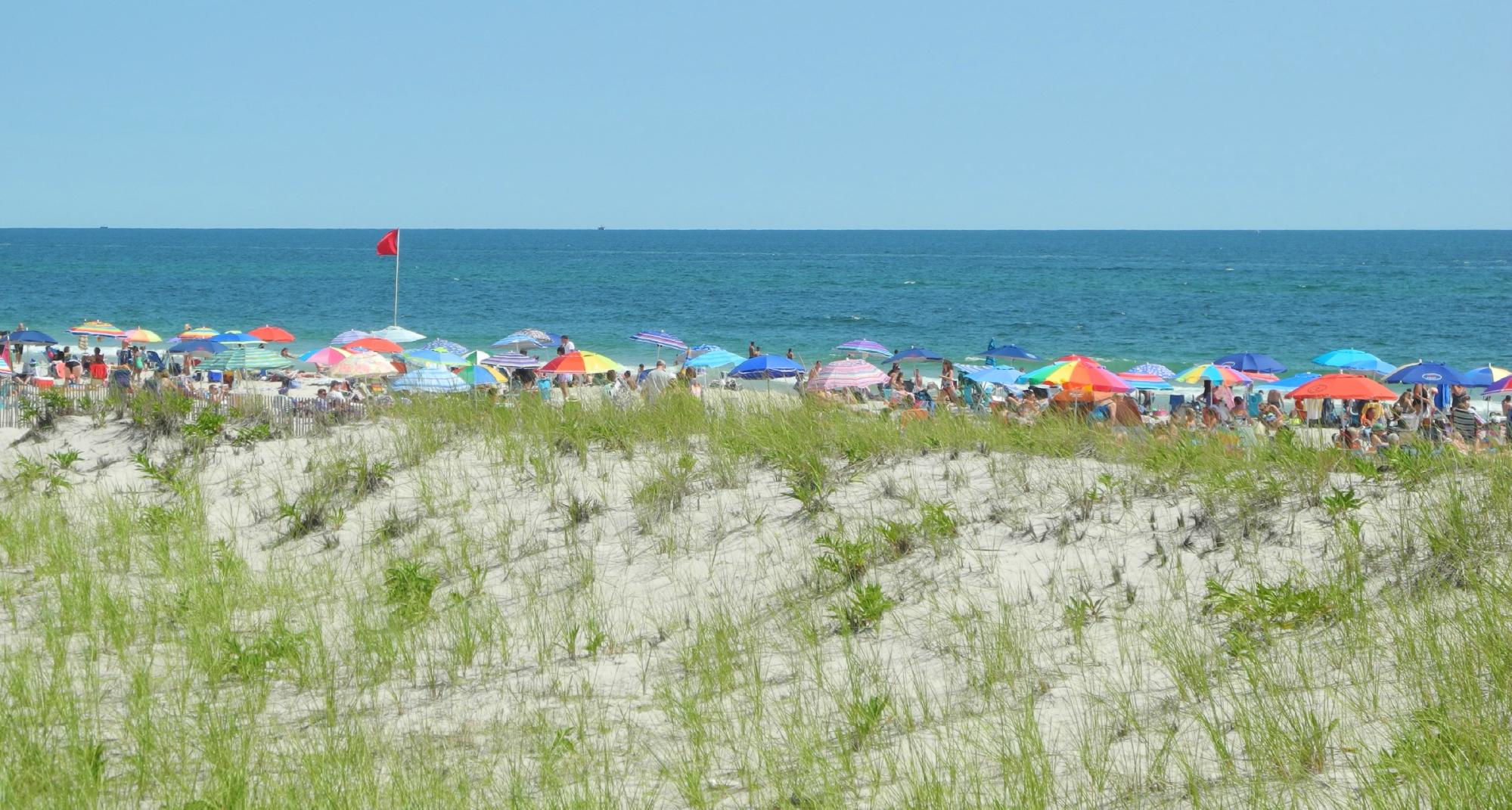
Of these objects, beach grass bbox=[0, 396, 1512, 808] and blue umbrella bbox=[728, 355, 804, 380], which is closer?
beach grass bbox=[0, 396, 1512, 808]

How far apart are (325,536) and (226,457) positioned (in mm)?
2438

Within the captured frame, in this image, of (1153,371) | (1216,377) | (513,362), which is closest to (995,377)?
(1153,371)

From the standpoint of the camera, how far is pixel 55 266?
107125 mm

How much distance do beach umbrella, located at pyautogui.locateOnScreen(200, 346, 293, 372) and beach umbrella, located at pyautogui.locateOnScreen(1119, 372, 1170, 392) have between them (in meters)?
16.4

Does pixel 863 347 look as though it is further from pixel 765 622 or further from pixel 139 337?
pixel 765 622

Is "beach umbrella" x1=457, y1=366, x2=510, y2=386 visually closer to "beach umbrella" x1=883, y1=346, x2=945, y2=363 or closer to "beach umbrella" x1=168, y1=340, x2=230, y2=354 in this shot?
"beach umbrella" x1=168, y1=340, x2=230, y2=354

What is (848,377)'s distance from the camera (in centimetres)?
1975

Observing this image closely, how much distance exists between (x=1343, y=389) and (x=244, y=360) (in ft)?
63.2

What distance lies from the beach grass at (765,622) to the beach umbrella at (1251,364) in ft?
59.1

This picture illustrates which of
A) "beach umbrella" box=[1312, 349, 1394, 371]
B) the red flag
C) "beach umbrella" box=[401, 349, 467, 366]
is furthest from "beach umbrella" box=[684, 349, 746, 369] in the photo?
"beach umbrella" box=[1312, 349, 1394, 371]

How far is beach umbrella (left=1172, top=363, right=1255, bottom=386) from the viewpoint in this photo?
23438mm

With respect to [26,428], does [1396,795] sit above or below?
above

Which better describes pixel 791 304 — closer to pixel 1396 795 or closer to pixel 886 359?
pixel 886 359

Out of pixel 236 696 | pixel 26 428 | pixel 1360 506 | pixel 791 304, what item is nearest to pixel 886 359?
pixel 26 428
